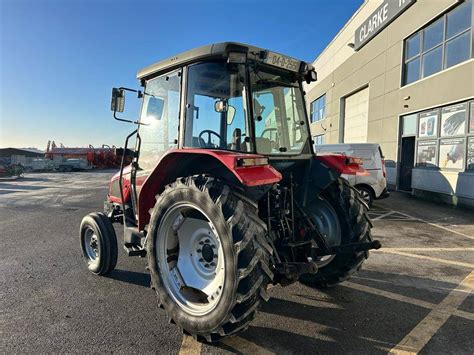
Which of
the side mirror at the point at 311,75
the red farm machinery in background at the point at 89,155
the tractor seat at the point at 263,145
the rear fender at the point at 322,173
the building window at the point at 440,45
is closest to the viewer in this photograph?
the tractor seat at the point at 263,145

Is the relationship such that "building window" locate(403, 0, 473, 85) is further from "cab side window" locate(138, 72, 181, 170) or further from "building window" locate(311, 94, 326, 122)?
"building window" locate(311, 94, 326, 122)

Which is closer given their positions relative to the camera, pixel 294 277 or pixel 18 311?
pixel 294 277

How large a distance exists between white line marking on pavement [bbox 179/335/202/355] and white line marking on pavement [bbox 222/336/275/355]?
24cm

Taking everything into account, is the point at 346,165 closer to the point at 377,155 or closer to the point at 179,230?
the point at 179,230

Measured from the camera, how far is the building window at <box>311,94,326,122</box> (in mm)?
27125

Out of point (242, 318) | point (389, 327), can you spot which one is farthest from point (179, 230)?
point (389, 327)

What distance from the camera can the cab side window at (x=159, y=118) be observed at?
3850 mm

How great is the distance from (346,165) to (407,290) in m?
1.79

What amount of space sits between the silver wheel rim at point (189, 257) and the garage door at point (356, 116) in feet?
55.9

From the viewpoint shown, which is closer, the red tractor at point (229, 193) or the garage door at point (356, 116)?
the red tractor at point (229, 193)

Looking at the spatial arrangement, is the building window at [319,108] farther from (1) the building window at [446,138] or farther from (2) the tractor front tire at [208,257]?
(2) the tractor front tire at [208,257]

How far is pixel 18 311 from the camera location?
3.59m

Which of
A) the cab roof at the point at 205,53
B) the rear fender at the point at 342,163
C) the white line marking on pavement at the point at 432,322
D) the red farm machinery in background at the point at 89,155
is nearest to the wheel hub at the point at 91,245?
the cab roof at the point at 205,53

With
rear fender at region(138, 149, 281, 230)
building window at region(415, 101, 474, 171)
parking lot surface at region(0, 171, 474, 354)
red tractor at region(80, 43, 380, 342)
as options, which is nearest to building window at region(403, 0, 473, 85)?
building window at region(415, 101, 474, 171)
